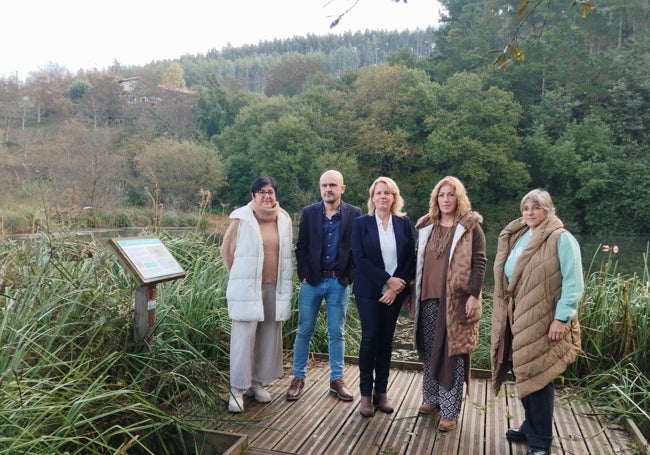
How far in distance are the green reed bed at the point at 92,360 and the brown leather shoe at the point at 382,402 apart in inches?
37.3

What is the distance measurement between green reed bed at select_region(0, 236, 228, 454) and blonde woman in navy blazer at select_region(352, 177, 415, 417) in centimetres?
95

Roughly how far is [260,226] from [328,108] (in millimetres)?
32390

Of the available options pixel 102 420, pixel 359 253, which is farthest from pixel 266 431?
pixel 359 253

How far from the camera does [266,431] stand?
2.81m

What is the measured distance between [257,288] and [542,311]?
5.27 feet

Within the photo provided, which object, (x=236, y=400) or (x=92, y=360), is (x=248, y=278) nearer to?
(x=236, y=400)

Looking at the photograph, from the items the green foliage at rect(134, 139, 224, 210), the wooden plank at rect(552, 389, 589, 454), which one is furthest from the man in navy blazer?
the green foliage at rect(134, 139, 224, 210)

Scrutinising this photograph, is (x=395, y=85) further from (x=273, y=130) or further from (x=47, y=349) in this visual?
(x=47, y=349)

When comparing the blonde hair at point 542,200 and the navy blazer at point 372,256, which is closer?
the blonde hair at point 542,200

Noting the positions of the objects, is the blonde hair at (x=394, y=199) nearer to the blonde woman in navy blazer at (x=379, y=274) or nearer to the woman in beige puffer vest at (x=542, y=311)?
the blonde woman in navy blazer at (x=379, y=274)

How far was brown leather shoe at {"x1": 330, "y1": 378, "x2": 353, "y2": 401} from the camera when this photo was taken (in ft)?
10.8

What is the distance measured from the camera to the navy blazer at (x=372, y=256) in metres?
2.99

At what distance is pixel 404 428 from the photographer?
286cm

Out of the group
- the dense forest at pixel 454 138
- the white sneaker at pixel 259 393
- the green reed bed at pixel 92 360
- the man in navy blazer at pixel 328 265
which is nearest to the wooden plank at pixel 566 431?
the man in navy blazer at pixel 328 265
